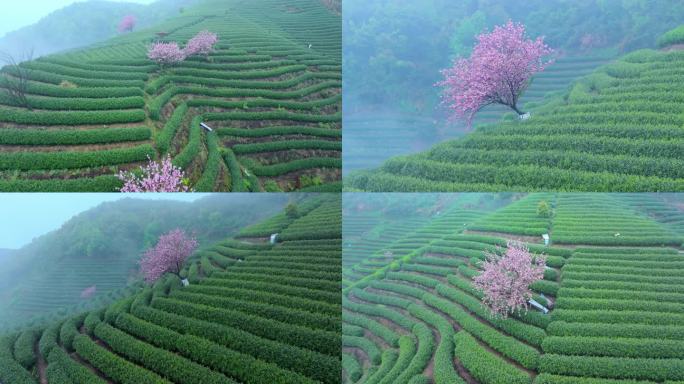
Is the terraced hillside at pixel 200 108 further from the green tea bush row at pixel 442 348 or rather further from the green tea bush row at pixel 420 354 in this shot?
the green tea bush row at pixel 420 354

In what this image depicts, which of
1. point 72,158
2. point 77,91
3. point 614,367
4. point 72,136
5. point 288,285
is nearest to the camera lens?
point 614,367

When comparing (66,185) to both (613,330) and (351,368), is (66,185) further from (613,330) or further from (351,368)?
(613,330)

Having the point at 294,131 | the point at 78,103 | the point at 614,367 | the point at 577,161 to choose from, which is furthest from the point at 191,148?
the point at 614,367

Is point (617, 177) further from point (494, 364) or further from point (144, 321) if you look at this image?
point (144, 321)

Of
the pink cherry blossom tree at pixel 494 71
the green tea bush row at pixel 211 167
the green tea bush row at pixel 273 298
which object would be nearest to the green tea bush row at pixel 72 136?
the green tea bush row at pixel 211 167

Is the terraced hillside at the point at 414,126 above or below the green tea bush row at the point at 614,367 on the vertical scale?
above

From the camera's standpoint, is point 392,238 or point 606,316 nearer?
point 606,316

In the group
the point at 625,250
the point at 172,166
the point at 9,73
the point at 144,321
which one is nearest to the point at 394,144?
the point at 172,166

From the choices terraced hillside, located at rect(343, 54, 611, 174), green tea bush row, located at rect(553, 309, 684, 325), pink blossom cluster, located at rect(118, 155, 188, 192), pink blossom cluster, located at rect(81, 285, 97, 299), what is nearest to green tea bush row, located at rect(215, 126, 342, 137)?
terraced hillside, located at rect(343, 54, 611, 174)
